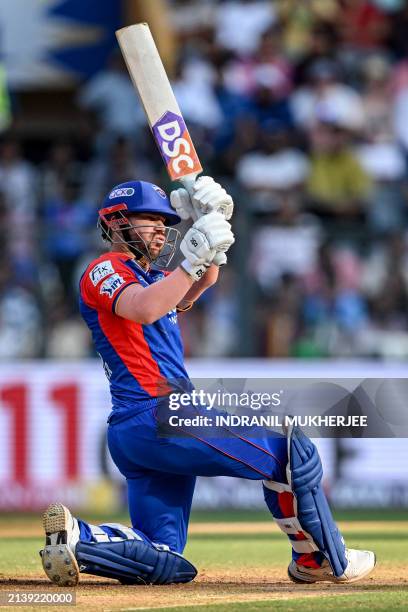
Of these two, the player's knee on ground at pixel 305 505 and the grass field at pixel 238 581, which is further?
the player's knee on ground at pixel 305 505

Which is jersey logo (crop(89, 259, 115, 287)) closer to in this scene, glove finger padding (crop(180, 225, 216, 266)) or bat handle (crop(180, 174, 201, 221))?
glove finger padding (crop(180, 225, 216, 266))

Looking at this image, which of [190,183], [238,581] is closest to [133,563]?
[238,581]

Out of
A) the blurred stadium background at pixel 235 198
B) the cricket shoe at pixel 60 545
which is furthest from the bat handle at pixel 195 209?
the blurred stadium background at pixel 235 198

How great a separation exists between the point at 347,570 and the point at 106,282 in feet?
5.51

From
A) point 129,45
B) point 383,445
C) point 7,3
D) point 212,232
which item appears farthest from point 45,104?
point 212,232

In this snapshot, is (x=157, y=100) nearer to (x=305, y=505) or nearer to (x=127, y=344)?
(x=127, y=344)

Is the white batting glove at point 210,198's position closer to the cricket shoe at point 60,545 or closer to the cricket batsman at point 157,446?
the cricket batsman at point 157,446

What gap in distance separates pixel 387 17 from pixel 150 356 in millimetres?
10358

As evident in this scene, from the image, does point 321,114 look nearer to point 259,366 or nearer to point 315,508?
point 259,366

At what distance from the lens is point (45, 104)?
15383 millimetres

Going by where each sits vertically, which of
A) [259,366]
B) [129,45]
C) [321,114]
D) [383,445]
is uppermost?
[321,114]

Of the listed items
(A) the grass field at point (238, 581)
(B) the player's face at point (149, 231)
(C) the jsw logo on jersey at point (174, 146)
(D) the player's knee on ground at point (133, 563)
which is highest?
(C) the jsw logo on jersey at point (174, 146)

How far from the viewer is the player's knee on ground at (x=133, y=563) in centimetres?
543

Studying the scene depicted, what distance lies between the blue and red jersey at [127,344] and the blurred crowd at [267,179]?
5.87 m
